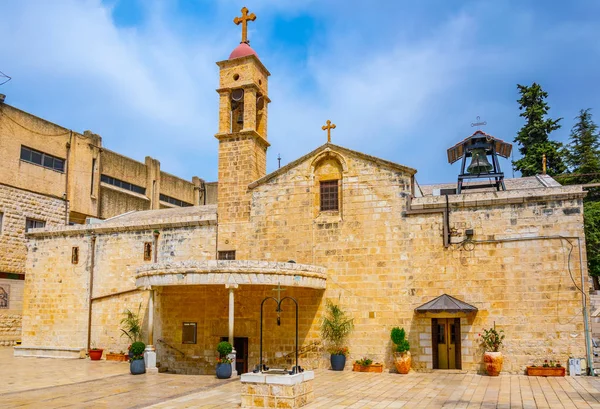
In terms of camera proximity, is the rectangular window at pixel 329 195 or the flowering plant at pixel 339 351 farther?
the rectangular window at pixel 329 195

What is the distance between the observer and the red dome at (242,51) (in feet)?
69.7

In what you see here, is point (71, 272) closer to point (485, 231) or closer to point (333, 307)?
point (333, 307)

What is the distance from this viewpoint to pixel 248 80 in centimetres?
2100

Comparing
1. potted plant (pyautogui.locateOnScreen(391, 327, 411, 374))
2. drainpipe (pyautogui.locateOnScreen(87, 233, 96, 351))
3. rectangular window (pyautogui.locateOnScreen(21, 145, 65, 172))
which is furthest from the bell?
rectangular window (pyautogui.locateOnScreen(21, 145, 65, 172))

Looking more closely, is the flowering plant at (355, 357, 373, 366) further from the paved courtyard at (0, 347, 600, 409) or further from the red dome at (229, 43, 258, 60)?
the red dome at (229, 43, 258, 60)

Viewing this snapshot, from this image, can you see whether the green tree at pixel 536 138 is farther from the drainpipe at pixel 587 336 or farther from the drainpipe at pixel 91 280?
the drainpipe at pixel 91 280

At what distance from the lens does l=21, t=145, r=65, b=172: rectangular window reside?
27.1m

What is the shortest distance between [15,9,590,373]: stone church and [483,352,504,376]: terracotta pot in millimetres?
507

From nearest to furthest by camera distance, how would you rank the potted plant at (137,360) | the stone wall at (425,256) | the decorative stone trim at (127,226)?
the stone wall at (425,256) → the potted plant at (137,360) → the decorative stone trim at (127,226)

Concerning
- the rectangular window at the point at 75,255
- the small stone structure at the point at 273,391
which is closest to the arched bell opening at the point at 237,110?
the rectangular window at the point at 75,255

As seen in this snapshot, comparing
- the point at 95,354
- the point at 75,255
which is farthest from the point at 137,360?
the point at 75,255

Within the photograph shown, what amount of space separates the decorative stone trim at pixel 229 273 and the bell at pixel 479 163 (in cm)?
695

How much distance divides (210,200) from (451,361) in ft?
90.6

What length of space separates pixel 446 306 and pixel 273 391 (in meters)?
7.52
